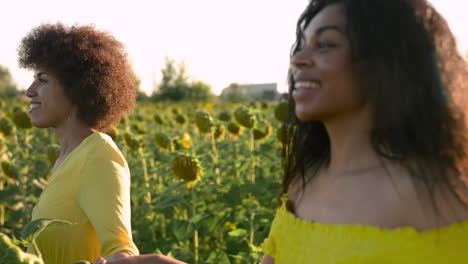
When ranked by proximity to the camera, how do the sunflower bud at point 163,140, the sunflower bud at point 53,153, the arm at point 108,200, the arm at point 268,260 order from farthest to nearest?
the sunflower bud at point 163,140
the sunflower bud at point 53,153
the arm at point 108,200
the arm at point 268,260

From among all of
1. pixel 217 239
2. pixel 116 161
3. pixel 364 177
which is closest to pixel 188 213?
pixel 217 239

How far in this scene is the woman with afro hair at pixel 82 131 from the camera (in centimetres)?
159

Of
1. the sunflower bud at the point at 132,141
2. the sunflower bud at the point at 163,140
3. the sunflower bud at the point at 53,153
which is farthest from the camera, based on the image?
the sunflower bud at the point at 163,140

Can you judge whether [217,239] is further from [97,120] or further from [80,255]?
[80,255]

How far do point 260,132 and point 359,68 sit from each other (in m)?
2.44

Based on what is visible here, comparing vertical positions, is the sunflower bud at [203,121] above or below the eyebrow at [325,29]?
below

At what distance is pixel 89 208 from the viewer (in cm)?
159

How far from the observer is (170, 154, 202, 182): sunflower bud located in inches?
95.8

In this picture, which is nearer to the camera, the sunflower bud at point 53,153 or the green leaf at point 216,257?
the green leaf at point 216,257

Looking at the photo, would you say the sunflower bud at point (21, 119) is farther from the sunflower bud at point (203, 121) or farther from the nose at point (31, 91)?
the nose at point (31, 91)

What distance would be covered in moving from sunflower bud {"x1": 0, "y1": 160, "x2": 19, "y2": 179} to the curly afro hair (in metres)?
1.72

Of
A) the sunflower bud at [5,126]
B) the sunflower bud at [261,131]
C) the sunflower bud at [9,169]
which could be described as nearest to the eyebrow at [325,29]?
the sunflower bud at [261,131]

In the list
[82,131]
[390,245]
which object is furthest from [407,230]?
[82,131]

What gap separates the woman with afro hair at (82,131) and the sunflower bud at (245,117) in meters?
1.17
